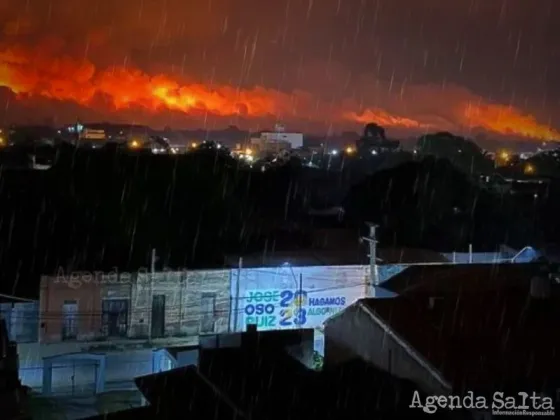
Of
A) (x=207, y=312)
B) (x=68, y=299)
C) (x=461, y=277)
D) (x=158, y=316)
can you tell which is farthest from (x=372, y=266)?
(x=68, y=299)

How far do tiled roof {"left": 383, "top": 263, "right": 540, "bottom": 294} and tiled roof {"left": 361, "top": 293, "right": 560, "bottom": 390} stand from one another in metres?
1.82

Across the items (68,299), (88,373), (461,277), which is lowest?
(88,373)

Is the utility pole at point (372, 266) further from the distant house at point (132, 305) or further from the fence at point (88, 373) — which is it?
the fence at point (88, 373)

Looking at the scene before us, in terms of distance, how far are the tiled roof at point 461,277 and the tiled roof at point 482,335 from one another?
1.82 m

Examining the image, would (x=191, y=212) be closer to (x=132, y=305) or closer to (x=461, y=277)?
(x=132, y=305)

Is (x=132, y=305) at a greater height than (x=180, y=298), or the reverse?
(x=180, y=298)

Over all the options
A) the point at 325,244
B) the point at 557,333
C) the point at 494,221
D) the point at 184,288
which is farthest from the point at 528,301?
the point at 494,221

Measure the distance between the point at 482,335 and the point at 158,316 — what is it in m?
6.43

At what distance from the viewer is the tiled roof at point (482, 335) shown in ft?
19.6

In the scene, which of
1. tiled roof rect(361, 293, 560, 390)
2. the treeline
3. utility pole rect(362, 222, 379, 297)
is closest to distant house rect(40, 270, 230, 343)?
the treeline

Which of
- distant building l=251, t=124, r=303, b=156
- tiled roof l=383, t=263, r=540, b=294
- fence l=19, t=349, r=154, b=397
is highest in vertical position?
distant building l=251, t=124, r=303, b=156

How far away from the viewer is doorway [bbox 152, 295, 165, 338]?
38.1ft

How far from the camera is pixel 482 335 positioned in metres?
6.76

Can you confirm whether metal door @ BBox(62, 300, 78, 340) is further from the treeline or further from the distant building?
the distant building
